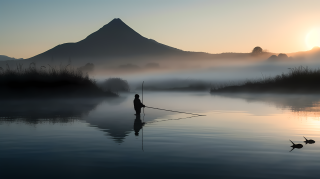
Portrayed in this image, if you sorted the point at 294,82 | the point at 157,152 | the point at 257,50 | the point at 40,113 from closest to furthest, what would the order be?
the point at 157,152
the point at 40,113
the point at 294,82
the point at 257,50

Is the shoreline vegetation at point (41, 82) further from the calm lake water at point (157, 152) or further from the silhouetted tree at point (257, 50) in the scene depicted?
the silhouetted tree at point (257, 50)

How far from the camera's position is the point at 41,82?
1059 inches

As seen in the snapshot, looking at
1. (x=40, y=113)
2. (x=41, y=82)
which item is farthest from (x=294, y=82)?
(x=40, y=113)

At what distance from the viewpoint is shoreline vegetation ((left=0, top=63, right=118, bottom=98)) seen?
2564cm

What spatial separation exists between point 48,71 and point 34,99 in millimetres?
2600

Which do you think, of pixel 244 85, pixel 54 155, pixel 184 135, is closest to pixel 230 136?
pixel 184 135

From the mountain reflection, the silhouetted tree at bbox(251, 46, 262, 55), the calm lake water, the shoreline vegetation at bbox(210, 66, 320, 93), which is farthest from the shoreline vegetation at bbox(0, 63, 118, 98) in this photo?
the silhouetted tree at bbox(251, 46, 262, 55)

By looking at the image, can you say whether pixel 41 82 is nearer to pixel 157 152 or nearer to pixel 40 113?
pixel 40 113

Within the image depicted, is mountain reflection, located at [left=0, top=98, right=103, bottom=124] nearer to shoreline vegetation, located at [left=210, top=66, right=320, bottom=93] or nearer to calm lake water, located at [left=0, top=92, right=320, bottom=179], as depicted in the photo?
calm lake water, located at [left=0, top=92, right=320, bottom=179]

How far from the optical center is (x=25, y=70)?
84.9 ft

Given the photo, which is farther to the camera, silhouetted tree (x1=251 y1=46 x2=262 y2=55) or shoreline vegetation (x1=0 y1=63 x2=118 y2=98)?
silhouetted tree (x1=251 y1=46 x2=262 y2=55)

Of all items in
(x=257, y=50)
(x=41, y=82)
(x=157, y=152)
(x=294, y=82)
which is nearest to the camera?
(x=157, y=152)

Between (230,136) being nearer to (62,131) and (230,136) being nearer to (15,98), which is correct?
(62,131)

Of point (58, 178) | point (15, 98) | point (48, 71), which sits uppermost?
point (48, 71)
